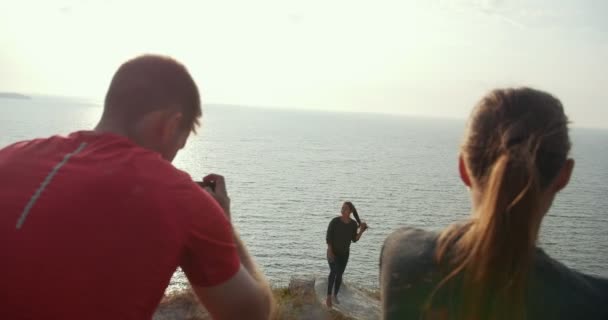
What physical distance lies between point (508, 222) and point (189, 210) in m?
1.13

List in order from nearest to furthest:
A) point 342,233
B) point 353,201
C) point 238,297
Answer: point 238,297 → point 342,233 → point 353,201

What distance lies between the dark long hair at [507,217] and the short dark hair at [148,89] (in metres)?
1.28

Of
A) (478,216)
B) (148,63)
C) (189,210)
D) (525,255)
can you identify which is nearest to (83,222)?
(189,210)

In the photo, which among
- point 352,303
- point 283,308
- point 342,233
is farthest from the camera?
point 352,303

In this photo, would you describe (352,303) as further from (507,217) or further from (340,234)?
(507,217)

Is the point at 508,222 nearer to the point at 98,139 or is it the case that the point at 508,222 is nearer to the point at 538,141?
the point at 538,141

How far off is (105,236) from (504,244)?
137cm

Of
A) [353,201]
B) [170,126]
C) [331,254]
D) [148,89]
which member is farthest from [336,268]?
[353,201]

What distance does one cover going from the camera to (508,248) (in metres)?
1.63

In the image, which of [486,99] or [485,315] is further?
[486,99]

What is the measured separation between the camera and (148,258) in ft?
5.54

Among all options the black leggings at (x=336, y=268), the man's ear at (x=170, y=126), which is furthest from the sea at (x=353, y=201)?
the black leggings at (x=336, y=268)

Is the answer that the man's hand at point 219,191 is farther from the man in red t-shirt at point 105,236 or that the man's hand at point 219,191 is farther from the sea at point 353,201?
the sea at point 353,201

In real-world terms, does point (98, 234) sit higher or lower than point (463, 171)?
lower
